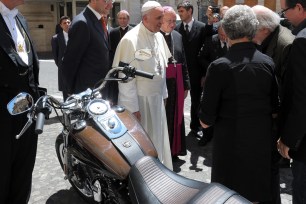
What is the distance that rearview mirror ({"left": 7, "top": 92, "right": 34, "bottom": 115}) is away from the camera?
2.15 m

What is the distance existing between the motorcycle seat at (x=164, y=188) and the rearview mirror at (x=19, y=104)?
76 centimetres

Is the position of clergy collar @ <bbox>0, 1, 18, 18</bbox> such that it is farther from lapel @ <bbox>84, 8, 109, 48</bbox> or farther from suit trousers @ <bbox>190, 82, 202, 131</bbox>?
suit trousers @ <bbox>190, 82, 202, 131</bbox>

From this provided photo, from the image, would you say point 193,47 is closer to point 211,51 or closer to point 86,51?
point 211,51

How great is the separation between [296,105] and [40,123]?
1.61 meters

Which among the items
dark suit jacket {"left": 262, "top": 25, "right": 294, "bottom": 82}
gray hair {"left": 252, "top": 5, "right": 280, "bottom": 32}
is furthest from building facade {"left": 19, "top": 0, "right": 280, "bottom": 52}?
gray hair {"left": 252, "top": 5, "right": 280, "bottom": 32}

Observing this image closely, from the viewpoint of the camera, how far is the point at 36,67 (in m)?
2.99

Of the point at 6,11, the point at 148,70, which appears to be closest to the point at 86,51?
the point at 148,70

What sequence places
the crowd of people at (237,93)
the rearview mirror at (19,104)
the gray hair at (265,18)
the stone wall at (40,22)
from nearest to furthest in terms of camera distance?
the rearview mirror at (19,104) → the crowd of people at (237,93) → the gray hair at (265,18) → the stone wall at (40,22)

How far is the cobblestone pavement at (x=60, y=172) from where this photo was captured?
3.71m

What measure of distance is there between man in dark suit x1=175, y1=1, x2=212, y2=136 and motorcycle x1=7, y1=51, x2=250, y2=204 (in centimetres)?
312

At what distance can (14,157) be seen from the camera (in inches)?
112

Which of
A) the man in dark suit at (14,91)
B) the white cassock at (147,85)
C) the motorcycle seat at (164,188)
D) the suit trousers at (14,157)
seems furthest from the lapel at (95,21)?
the motorcycle seat at (164,188)

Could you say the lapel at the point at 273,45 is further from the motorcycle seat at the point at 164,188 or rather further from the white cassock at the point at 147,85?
the motorcycle seat at the point at 164,188

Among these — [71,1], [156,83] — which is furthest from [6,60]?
[71,1]
